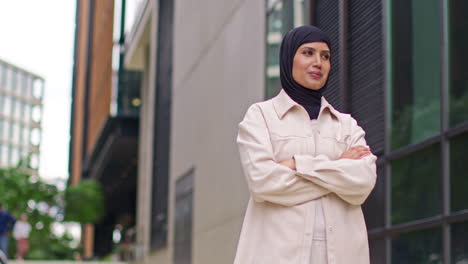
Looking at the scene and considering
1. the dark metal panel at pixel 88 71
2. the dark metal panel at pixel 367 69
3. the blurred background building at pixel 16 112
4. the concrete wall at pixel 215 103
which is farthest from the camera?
the blurred background building at pixel 16 112

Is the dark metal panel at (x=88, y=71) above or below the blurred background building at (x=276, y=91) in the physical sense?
above

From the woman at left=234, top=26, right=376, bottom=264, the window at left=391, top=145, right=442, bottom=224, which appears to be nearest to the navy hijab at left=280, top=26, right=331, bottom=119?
the woman at left=234, top=26, right=376, bottom=264

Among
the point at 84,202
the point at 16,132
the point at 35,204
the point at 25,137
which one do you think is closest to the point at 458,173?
the point at 84,202

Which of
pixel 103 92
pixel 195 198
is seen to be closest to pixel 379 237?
pixel 195 198

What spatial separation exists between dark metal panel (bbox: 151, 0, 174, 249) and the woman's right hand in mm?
14291

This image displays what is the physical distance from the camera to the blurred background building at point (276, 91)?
20.1 ft

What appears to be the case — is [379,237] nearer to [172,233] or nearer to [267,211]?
[267,211]

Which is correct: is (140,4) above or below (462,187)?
above

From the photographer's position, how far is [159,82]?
19.9m

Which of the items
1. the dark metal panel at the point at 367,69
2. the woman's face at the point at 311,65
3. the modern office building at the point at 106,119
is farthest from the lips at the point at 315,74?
the modern office building at the point at 106,119

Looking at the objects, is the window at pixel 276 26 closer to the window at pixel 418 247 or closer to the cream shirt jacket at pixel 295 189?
the window at pixel 418 247

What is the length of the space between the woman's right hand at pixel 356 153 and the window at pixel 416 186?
8.44 feet

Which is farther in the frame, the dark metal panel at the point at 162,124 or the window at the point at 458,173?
the dark metal panel at the point at 162,124

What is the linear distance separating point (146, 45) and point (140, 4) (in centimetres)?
134
